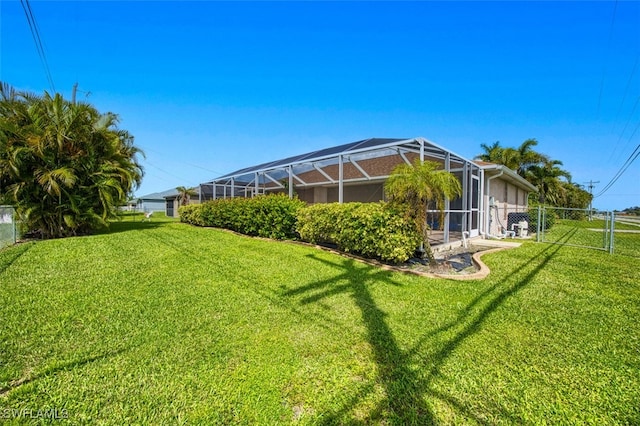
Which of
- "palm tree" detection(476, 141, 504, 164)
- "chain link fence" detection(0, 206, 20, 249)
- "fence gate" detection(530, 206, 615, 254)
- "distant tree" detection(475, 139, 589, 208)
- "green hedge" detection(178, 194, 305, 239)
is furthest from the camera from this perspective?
"palm tree" detection(476, 141, 504, 164)

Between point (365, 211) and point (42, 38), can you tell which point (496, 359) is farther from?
point (42, 38)

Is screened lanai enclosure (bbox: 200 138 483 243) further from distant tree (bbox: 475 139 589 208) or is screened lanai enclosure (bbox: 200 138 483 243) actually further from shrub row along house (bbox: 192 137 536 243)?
distant tree (bbox: 475 139 589 208)

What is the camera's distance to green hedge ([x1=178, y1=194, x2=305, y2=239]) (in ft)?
30.2

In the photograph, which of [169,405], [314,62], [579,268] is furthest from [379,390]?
[314,62]

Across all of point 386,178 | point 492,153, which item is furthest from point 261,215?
point 492,153

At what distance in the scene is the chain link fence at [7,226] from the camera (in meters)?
7.79

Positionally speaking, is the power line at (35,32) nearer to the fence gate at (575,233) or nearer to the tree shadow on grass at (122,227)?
the tree shadow on grass at (122,227)

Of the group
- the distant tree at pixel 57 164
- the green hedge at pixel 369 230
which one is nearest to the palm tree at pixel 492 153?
the green hedge at pixel 369 230

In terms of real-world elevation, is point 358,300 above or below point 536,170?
below

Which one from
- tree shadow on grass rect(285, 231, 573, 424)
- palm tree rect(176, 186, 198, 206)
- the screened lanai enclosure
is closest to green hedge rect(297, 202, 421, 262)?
tree shadow on grass rect(285, 231, 573, 424)

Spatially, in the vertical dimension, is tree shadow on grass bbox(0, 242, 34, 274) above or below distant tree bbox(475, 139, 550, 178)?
below

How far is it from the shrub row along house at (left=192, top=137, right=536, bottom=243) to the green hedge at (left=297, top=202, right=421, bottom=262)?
1056 mm

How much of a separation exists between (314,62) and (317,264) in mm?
10234

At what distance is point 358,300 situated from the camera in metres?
4.12
